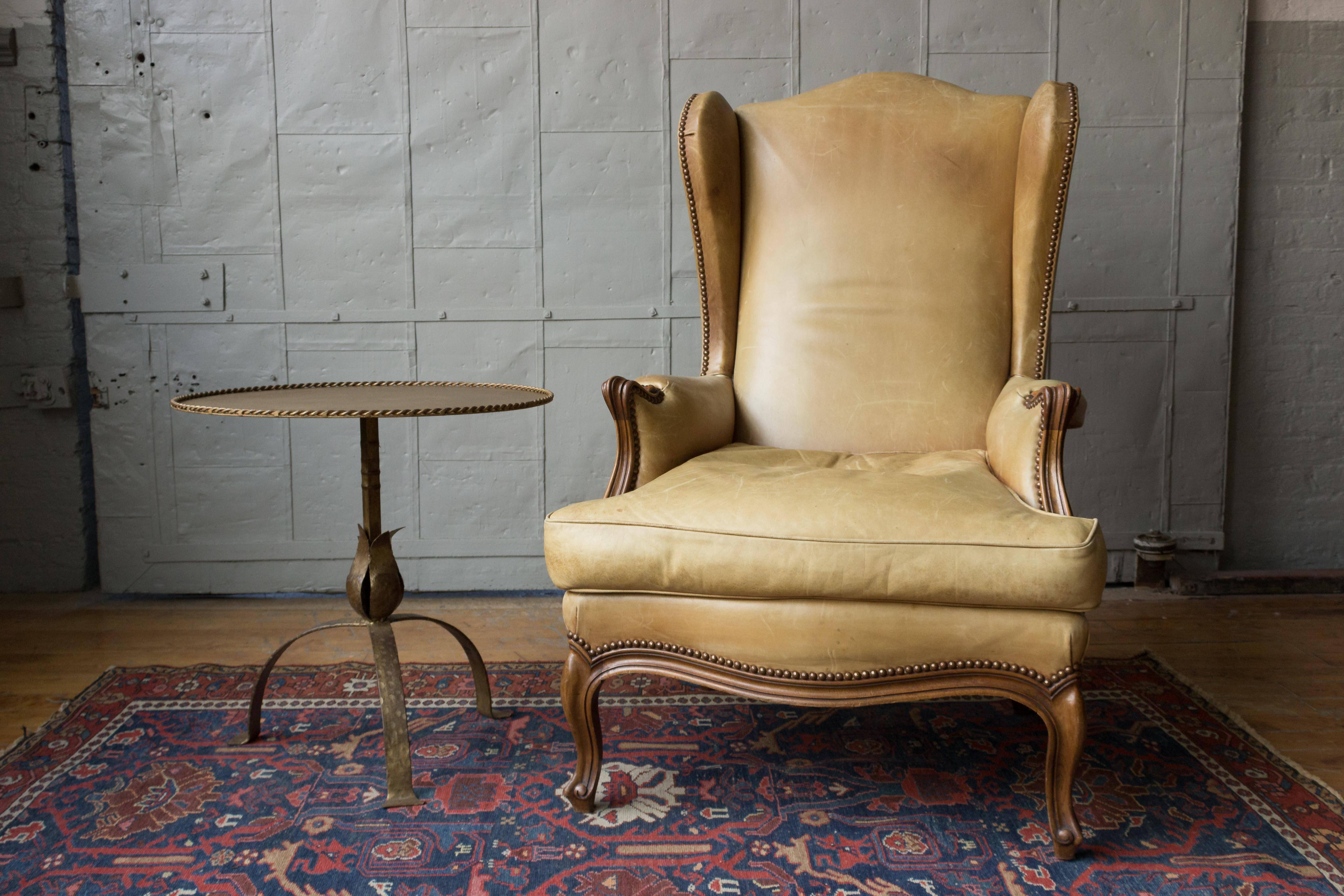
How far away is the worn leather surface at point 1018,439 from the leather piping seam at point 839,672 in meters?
0.26

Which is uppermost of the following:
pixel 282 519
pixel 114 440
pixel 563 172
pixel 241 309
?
pixel 563 172

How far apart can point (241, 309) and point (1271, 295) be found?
286 cm

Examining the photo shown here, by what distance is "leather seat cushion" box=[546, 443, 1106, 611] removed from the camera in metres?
1.27

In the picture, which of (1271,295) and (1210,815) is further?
(1271,295)

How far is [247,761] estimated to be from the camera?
5.44ft

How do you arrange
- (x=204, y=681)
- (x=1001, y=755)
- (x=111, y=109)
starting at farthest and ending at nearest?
(x=111, y=109) → (x=204, y=681) → (x=1001, y=755)

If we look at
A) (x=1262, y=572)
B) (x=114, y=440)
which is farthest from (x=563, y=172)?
(x=1262, y=572)

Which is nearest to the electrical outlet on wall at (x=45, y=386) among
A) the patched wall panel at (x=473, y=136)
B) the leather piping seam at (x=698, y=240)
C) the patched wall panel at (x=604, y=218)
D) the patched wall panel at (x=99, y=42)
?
the patched wall panel at (x=99, y=42)

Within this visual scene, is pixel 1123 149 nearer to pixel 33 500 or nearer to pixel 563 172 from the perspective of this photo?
pixel 563 172

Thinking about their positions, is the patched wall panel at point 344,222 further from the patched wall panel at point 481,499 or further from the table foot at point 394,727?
the table foot at point 394,727

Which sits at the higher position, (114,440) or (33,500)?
(114,440)

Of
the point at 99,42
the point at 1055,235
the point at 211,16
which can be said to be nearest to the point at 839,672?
the point at 1055,235

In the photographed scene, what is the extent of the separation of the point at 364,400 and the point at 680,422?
53 cm

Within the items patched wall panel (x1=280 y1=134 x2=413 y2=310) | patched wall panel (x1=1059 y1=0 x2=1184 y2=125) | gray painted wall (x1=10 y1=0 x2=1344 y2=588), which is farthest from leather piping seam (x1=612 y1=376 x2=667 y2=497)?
patched wall panel (x1=1059 y1=0 x2=1184 y2=125)
